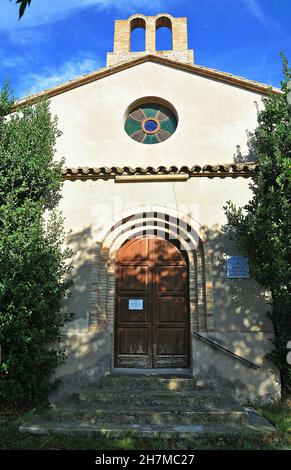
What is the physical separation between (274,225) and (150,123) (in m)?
3.96

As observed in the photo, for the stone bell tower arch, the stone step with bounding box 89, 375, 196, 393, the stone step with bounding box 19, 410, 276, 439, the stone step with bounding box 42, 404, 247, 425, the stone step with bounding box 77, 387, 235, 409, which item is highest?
the stone bell tower arch

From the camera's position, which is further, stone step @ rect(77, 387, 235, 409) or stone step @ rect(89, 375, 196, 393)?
stone step @ rect(89, 375, 196, 393)

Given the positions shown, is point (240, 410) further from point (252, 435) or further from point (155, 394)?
point (155, 394)

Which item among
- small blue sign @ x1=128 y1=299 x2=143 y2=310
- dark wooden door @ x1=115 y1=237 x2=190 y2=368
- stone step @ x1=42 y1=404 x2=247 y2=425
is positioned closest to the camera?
stone step @ x1=42 y1=404 x2=247 y2=425

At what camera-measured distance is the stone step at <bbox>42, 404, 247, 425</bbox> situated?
4992mm

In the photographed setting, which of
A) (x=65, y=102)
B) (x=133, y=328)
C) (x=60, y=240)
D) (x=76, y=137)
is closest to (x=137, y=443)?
(x=133, y=328)

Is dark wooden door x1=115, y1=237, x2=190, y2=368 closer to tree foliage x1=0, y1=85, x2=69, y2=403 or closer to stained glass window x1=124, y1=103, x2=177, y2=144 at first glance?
tree foliage x1=0, y1=85, x2=69, y2=403

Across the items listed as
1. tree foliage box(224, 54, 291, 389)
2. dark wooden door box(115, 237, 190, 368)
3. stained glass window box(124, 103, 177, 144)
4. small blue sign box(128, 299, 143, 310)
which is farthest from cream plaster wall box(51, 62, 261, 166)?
small blue sign box(128, 299, 143, 310)

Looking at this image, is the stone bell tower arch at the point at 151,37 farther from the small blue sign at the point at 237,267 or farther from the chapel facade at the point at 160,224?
the small blue sign at the point at 237,267

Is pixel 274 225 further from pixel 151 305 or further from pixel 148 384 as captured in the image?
pixel 148 384

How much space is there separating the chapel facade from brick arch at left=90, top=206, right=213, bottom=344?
0.07ft

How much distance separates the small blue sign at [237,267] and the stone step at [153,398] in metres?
2.10

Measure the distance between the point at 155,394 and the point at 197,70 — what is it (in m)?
6.98

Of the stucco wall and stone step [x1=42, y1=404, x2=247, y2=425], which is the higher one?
the stucco wall
